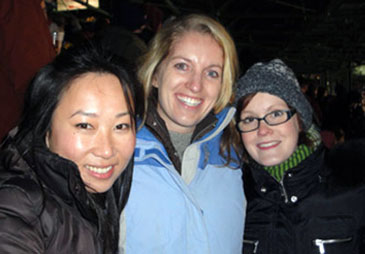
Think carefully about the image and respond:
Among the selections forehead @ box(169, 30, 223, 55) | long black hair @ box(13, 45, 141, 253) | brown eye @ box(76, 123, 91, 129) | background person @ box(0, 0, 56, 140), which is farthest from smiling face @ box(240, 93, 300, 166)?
background person @ box(0, 0, 56, 140)

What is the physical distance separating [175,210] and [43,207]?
A: 2.54ft

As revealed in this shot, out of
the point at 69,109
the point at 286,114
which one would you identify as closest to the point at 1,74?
the point at 69,109

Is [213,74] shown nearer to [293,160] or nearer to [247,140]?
[247,140]

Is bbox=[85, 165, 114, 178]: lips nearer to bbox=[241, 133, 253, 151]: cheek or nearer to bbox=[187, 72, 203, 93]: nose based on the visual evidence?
bbox=[187, 72, 203, 93]: nose

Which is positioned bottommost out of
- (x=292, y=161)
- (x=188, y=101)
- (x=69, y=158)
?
(x=292, y=161)

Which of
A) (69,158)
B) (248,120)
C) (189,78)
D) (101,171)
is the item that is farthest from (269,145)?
(69,158)

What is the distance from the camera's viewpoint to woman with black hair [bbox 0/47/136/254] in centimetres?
123

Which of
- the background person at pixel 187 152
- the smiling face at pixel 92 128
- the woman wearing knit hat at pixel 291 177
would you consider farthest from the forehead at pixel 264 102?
the smiling face at pixel 92 128

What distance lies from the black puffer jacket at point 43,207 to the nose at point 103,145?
0.54ft

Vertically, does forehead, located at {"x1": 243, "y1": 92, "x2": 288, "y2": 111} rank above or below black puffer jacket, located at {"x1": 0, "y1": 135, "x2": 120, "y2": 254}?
above

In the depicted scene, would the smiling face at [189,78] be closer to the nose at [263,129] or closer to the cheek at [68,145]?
the nose at [263,129]

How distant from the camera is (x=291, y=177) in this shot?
1.98m

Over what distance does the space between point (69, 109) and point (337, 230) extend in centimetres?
158

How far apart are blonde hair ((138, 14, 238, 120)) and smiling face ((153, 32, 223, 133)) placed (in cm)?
4
